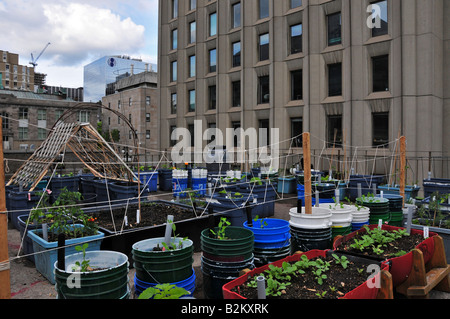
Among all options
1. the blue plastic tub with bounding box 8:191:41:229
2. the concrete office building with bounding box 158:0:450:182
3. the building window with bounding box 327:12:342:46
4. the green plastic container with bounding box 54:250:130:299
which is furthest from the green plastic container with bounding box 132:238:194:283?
the building window with bounding box 327:12:342:46

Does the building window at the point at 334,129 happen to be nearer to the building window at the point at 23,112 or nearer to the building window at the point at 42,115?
the building window at the point at 42,115

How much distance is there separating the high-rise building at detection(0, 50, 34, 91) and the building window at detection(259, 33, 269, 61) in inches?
4347

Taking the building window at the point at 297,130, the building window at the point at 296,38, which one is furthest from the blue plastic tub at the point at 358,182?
the building window at the point at 296,38

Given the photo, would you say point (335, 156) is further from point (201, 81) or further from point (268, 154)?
point (201, 81)

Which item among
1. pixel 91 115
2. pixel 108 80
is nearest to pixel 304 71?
pixel 91 115

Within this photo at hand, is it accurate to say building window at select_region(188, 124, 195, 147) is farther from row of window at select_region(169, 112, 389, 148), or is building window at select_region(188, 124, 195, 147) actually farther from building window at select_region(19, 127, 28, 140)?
building window at select_region(19, 127, 28, 140)

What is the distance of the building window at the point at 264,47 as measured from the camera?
2331 centimetres

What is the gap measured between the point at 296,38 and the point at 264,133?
6809mm

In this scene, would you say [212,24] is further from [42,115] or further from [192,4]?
[42,115]

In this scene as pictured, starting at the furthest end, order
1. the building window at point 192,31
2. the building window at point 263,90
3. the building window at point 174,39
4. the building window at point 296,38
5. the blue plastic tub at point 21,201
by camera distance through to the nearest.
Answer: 1. the building window at point 174,39
2. the building window at point 192,31
3. the building window at point 263,90
4. the building window at point 296,38
5. the blue plastic tub at point 21,201

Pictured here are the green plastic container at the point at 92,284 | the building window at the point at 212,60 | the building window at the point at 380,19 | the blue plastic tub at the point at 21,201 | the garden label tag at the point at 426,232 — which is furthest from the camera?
the building window at the point at 212,60

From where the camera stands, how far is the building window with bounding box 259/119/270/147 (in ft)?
75.9

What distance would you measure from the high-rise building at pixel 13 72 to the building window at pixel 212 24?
10452 cm
